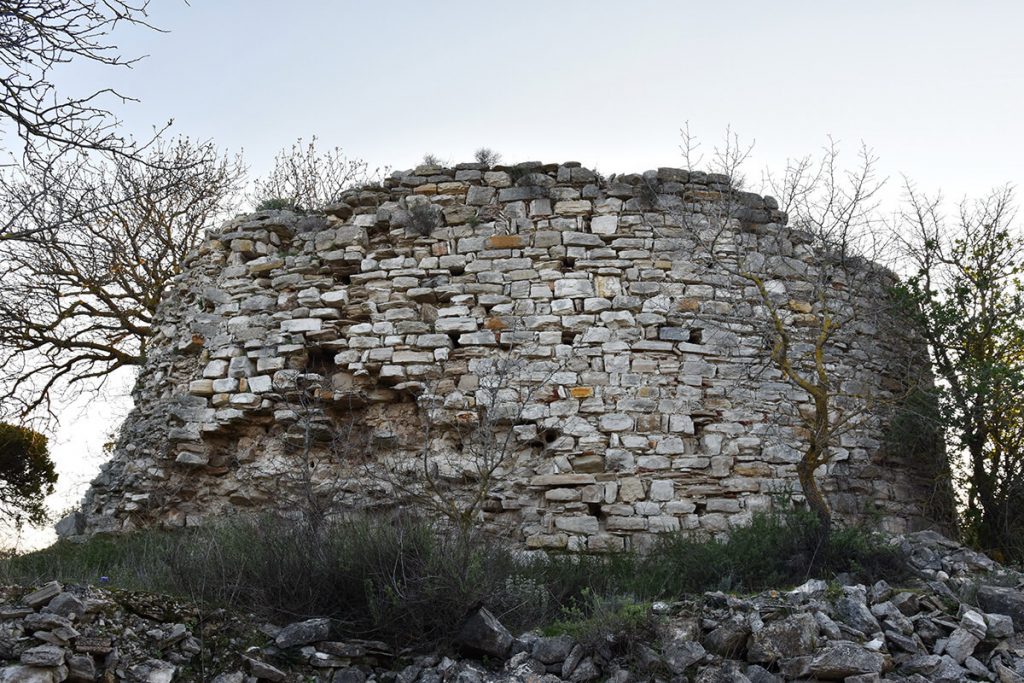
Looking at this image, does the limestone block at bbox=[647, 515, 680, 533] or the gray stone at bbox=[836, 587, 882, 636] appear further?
the limestone block at bbox=[647, 515, 680, 533]

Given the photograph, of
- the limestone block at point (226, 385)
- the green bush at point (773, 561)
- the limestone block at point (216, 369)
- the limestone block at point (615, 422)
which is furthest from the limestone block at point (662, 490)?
the limestone block at point (216, 369)

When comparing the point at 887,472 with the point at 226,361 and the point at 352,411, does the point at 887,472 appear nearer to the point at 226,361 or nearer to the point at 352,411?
the point at 352,411

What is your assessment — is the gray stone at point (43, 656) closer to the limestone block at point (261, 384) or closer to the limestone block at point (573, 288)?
the limestone block at point (261, 384)

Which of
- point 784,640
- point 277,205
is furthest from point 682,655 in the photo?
point 277,205

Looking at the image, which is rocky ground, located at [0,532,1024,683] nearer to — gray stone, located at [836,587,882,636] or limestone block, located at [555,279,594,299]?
gray stone, located at [836,587,882,636]

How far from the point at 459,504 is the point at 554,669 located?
256cm

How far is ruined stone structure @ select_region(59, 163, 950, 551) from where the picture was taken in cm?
754

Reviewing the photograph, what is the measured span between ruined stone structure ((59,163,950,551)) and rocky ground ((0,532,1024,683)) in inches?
80.7

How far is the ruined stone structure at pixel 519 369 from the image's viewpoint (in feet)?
24.7

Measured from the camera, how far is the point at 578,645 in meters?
5.08

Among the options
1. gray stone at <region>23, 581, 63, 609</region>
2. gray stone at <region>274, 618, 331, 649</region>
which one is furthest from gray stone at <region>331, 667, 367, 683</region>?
gray stone at <region>23, 581, 63, 609</region>

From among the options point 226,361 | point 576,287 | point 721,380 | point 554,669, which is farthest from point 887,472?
point 226,361

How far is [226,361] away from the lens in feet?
27.5

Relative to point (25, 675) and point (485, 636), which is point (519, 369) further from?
point (25, 675)
